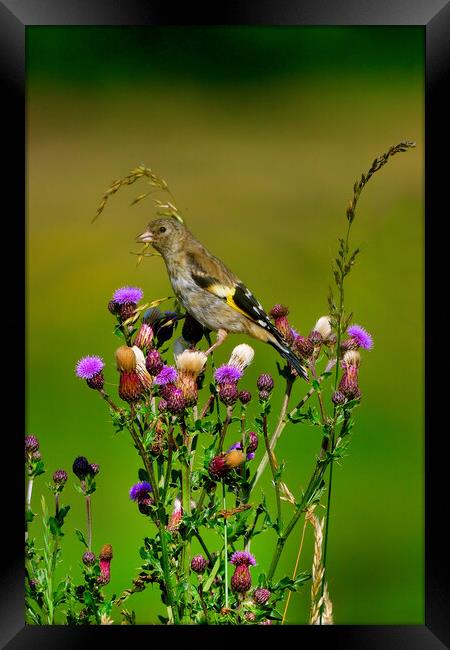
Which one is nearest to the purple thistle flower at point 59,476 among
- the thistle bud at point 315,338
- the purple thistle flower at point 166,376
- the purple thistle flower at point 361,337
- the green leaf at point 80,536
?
the green leaf at point 80,536

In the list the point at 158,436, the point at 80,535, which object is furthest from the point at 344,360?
the point at 80,535

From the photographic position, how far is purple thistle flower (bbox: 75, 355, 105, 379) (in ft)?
6.95

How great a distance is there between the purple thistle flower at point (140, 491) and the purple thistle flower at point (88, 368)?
1.04 feet

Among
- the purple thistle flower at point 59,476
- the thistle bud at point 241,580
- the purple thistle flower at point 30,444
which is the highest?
the purple thistle flower at point 30,444

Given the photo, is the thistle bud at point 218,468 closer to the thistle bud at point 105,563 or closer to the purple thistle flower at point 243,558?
the purple thistle flower at point 243,558

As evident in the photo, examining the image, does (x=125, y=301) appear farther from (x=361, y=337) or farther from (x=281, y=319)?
(x=361, y=337)

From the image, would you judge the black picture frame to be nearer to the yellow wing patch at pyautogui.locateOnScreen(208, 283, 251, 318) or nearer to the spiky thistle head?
the spiky thistle head

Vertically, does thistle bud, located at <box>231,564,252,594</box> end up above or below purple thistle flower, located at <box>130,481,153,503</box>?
below

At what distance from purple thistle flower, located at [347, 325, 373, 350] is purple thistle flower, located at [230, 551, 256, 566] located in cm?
64

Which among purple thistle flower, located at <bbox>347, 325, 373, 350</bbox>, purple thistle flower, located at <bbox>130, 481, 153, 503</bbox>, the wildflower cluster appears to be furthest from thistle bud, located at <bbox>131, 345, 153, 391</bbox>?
purple thistle flower, located at <bbox>347, 325, 373, 350</bbox>

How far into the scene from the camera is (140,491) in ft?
7.18

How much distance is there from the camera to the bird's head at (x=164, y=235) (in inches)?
107
